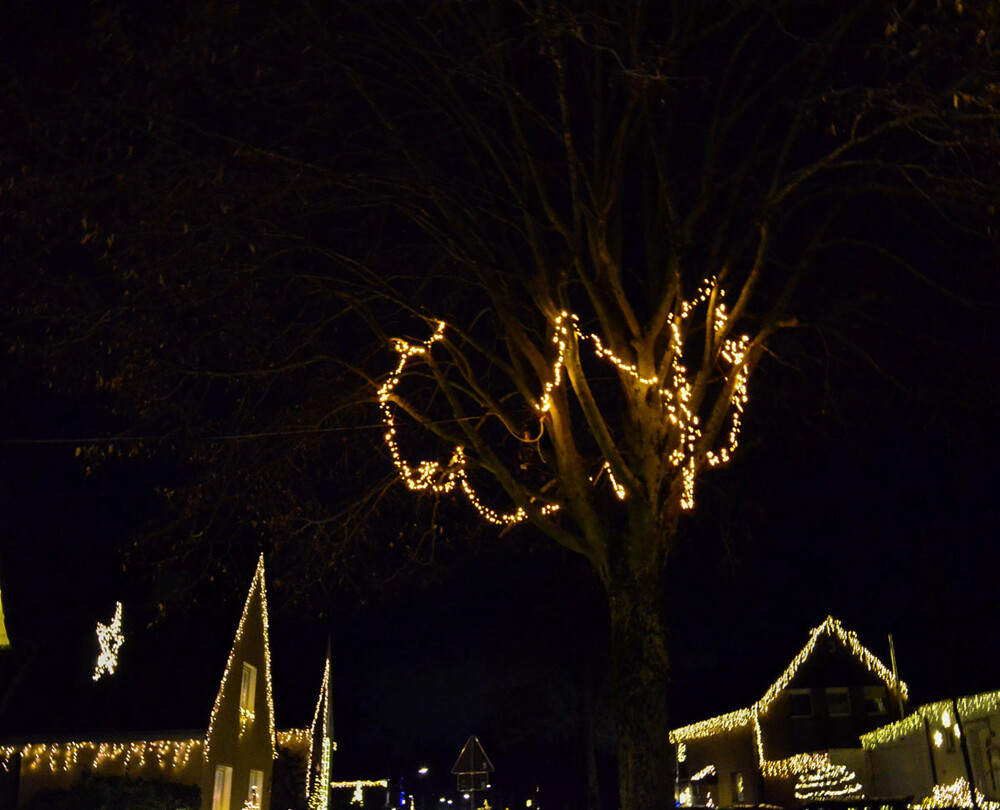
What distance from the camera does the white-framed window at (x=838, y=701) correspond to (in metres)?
34.9

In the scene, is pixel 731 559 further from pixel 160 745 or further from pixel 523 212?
pixel 160 745

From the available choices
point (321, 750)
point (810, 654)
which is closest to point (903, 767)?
point (810, 654)

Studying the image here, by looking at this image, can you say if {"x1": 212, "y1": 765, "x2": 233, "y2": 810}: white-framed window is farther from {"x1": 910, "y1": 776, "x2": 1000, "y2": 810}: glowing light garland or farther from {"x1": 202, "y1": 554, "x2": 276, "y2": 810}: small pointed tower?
{"x1": 910, "y1": 776, "x2": 1000, "y2": 810}: glowing light garland

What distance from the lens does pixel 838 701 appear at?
35.2 meters

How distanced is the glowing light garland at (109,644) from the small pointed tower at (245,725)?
81.3 inches

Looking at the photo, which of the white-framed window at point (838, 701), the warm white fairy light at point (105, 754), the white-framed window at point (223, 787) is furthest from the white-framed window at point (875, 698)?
the warm white fairy light at point (105, 754)

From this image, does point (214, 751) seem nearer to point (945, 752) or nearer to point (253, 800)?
point (253, 800)

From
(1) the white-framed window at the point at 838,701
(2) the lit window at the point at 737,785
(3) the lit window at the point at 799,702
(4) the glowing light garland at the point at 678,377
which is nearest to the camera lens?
(4) the glowing light garland at the point at 678,377

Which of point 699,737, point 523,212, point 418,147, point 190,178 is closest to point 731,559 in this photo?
point 523,212

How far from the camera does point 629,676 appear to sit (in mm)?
10070

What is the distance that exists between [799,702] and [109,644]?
2480cm

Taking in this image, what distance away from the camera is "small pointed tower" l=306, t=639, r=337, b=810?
29633 mm

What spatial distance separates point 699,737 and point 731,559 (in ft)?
107

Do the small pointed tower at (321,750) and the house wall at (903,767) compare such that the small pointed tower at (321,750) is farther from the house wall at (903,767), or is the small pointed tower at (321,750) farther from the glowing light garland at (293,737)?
the house wall at (903,767)
